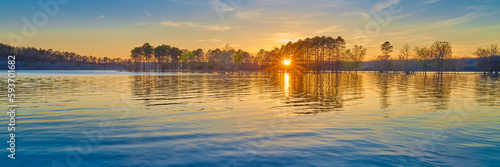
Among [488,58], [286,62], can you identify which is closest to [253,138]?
[488,58]

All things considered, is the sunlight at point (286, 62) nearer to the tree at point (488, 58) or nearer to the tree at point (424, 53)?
the tree at point (424, 53)

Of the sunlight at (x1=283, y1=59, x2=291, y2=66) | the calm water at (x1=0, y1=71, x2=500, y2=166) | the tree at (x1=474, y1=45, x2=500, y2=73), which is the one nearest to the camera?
the calm water at (x1=0, y1=71, x2=500, y2=166)

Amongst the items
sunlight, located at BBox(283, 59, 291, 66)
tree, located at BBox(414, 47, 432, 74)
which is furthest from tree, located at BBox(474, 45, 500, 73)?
sunlight, located at BBox(283, 59, 291, 66)

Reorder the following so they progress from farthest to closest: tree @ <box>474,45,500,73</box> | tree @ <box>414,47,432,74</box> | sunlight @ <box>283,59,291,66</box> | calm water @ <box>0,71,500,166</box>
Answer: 1. sunlight @ <box>283,59,291,66</box>
2. tree @ <box>414,47,432,74</box>
3. tree @ <box>474,45,500,73</box>
4. calm water @ <box>0,71,500,166</box>

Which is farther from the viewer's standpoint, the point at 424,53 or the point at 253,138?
the point at 424,53

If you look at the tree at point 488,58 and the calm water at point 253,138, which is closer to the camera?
the calm water at point 253,138

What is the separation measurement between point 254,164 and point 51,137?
27.6 feet

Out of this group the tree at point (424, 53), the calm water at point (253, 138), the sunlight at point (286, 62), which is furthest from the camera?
the sunlight at point (286, 62)

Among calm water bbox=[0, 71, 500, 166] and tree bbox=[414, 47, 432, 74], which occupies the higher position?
tree bbox=[414, 47, 432, 74]

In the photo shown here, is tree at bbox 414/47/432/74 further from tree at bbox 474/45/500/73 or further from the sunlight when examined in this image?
the sunlight

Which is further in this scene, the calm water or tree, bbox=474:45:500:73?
tree, bbox=474:45:500:73

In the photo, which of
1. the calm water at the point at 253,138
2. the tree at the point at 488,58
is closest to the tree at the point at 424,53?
the tree at the point at 488,58

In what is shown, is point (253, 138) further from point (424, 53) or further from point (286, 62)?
point (286, 62)

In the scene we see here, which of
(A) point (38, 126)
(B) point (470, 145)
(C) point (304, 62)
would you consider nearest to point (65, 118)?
(A) point (38, 126)
